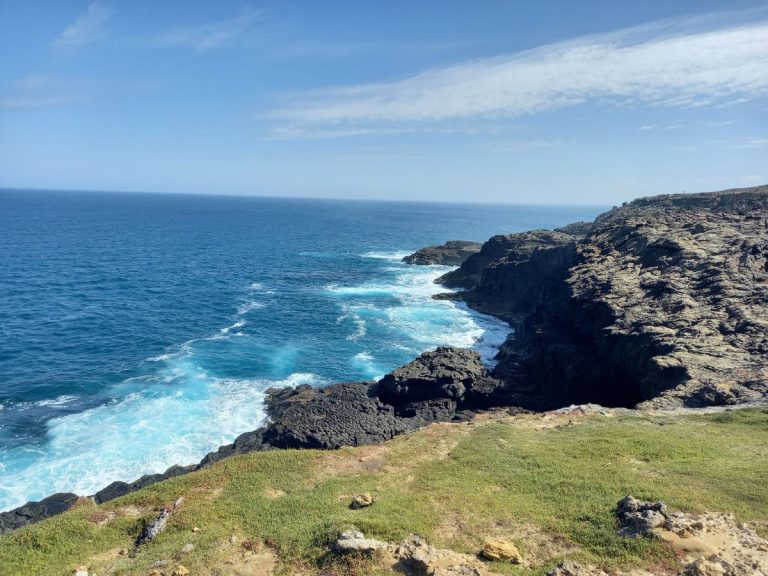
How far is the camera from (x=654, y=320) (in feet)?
140

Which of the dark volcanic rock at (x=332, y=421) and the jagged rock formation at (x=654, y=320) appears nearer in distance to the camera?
the jagged rock formation at (x=654, y=320)

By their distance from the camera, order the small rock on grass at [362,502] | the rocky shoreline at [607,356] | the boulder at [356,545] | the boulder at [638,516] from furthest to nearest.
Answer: the rocky shoreline at [607,356] → the small rock on grass at [362,502] → the boulder at [638,516] → the boulder at [356,545]

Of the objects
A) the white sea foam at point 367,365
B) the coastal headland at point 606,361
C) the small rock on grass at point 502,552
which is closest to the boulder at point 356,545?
the small rock on grass at point 502,552

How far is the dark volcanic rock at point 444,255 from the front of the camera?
125 m

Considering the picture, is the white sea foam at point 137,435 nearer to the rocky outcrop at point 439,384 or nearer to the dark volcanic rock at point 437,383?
the rocky outcrop at point 439,384

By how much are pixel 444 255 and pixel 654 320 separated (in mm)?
86847

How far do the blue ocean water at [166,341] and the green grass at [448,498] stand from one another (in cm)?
1780

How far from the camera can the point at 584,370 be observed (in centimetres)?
4734

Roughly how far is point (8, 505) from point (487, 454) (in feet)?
109

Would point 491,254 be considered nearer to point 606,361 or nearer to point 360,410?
point 606,361

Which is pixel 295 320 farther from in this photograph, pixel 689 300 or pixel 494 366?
pixel 689 300

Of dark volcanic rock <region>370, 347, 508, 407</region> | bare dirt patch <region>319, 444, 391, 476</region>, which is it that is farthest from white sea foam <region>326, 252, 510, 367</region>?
bare dirt patch <region>319, 444, 391, 476</region>

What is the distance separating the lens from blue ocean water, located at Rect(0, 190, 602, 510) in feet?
130

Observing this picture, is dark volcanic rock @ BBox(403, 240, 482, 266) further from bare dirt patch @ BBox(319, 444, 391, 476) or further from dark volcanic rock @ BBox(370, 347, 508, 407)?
bare dirt patch @ BBox(319, 444, 391, 476)
